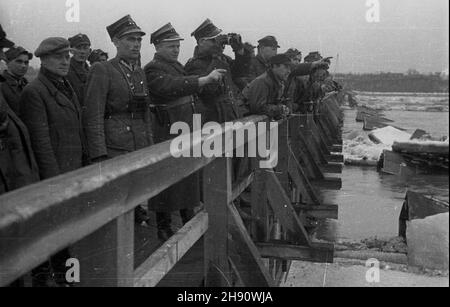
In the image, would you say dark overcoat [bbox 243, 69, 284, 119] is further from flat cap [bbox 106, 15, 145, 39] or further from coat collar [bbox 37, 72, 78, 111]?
coat collar [bbox 37, 72, 78, 111]

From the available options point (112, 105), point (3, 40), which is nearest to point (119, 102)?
point (112, 105)

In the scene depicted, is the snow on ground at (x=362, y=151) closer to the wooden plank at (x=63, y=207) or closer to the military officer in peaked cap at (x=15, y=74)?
the military officer in peaked cap at (x=15, y=74)

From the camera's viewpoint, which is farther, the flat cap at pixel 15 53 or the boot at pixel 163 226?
the flat cap at pixel 15 53

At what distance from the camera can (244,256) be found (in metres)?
2.84

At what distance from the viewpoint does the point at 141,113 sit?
3.48 meters

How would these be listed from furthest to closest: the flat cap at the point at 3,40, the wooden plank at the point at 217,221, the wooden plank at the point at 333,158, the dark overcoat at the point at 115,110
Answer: the wooden plank at the point at 333,158, the dark overcoat at the point at 115,110, the wooden plank at the point at 217,221, the flat cap at the point at 3,40

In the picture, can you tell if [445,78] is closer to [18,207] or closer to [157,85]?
[18,207]

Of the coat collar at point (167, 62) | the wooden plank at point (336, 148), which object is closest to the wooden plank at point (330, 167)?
the wooden plank at point (336, 148)

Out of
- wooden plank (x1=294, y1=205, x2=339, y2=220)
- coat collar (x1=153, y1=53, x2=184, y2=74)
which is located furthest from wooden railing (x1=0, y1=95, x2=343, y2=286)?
wooden plank (x1=294, y1=205, x2=339, y2=220)

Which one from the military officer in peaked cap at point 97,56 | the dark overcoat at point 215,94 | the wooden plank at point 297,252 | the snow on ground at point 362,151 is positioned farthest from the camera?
the snow on ground at point 362,151

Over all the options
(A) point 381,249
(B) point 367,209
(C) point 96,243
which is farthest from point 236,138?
(B) point 367,209

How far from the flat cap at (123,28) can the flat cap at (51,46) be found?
18.5 inches

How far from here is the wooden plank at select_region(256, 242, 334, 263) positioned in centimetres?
379

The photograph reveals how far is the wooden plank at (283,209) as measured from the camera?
13.2 ft
